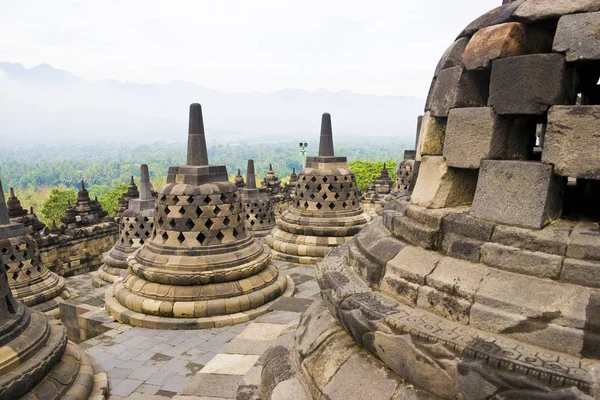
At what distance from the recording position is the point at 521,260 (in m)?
2.15

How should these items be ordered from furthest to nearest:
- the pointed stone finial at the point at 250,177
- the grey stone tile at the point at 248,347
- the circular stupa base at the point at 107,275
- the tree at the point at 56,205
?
the tree at the point at 56,205 → the pointed stone finial at the point at 250,177 → the circular stupa base at the point at 107,275 → the grey stone tile at the point at 248,347

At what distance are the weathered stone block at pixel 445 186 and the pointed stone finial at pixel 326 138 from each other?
7081mm

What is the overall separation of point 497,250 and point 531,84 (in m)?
0.93

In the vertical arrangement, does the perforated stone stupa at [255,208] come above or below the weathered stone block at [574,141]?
below

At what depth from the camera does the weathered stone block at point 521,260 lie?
2059 millimetres

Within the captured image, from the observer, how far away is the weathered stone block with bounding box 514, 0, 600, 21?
205 centimetres

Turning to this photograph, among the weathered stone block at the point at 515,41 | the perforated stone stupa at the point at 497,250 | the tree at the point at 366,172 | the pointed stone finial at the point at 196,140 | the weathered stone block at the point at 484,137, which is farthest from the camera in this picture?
the tree at the point at 366,172

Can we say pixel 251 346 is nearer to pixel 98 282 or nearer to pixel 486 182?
pixel 486 182

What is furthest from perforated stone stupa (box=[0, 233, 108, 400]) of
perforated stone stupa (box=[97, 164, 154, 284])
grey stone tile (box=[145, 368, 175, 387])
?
perforated stone stupa (box=[97, 164, 154, 284])

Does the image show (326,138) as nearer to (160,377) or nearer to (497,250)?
(160,377)

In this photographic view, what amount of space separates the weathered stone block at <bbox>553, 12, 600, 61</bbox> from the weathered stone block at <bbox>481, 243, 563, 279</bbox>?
103 centimetres

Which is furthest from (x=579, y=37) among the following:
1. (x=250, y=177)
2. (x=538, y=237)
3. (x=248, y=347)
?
(x=250, y=177)

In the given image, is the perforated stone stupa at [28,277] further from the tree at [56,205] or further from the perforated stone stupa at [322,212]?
the tree at [56,205]

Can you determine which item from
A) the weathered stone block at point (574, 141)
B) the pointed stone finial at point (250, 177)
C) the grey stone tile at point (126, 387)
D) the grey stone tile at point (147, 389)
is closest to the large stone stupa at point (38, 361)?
the grey stone tile at point (126, 387)
